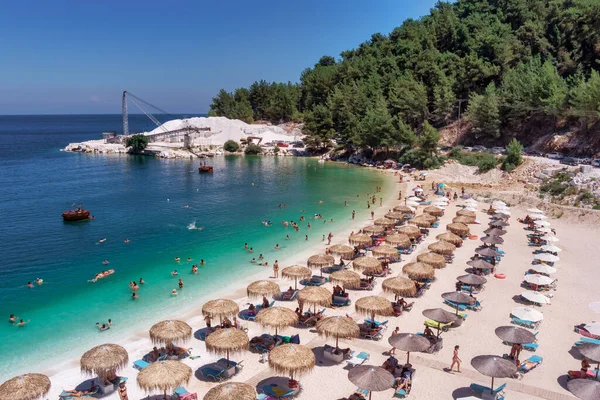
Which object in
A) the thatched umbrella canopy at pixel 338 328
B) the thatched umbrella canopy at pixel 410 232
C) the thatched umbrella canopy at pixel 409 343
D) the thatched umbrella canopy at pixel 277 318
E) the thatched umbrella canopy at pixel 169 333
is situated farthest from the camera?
the thatched umbrella canopy at pixel 410 232

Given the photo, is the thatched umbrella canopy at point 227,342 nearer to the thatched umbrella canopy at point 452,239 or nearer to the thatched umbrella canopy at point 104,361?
the thatched umbrella canopy at point 104,361

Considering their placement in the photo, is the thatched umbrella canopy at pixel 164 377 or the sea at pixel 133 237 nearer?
the thatched umbrella canopy at pixel 164 377

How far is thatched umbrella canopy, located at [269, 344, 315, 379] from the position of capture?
44.8 feet

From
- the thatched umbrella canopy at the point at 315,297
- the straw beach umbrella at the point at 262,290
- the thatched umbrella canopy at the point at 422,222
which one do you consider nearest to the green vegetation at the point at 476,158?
the thatched umbrella canopy at the point at 422,222

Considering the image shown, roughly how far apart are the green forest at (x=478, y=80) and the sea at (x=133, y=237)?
12.9 m

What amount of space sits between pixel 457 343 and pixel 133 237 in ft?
88.9

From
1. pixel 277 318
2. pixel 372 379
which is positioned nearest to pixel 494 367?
pixel 372 379

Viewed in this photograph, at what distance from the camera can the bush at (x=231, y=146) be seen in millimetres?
96750

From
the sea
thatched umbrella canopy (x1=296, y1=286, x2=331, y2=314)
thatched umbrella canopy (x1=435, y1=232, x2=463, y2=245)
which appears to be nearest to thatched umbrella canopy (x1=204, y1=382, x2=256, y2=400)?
thatched umbrella canopy (x1=296, y1=286, x2=331, y2=314)

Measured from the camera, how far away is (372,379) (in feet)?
41.7

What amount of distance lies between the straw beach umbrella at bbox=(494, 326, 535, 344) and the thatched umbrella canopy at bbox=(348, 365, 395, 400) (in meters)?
5.38

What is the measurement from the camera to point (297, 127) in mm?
114750

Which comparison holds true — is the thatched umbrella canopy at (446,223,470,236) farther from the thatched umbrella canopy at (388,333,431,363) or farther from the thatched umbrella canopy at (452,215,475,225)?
the thatched umbrella canopy at (388,333,431,363)

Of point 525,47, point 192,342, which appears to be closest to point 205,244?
point 192,342
